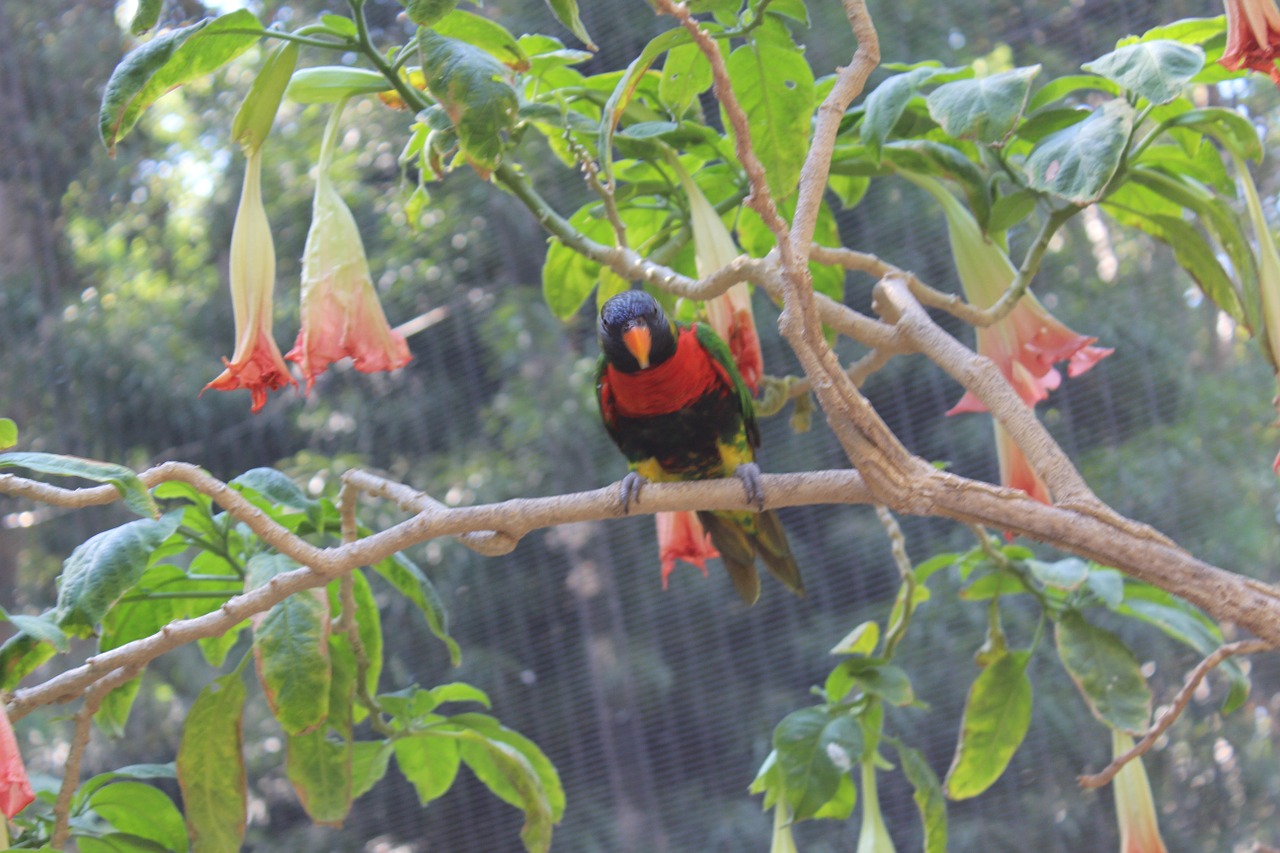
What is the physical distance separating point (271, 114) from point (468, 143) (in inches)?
5.4

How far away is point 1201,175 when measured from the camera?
2.45 feet

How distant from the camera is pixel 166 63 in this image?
0.63 metres

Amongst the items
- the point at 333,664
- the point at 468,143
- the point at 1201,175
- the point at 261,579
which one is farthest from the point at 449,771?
the point at 1201,175

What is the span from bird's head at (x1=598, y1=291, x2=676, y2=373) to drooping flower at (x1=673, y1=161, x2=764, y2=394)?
181 mm

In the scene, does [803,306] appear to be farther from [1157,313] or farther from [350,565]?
[1157,313]

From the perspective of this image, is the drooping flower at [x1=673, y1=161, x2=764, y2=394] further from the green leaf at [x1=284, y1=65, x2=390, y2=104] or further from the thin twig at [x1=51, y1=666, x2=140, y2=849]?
the thin twig at [x1=51, y1=666, x2=140, y2=849]

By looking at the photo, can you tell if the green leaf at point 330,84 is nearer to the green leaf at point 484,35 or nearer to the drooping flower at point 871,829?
the green leaf at point 484,35

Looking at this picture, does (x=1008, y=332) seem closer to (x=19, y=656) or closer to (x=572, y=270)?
(x=572, y=270)

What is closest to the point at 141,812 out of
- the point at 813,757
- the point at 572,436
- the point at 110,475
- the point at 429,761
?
the point at 429,761

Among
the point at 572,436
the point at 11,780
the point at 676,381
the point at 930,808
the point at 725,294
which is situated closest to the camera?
the point at 11,780

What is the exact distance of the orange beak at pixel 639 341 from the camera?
913 mm

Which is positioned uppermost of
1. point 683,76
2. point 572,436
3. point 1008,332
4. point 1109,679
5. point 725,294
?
point 683,76

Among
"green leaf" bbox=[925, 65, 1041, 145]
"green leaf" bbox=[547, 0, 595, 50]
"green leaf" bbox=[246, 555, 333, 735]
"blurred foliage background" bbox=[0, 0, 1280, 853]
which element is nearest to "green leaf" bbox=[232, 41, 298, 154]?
"green leaf" bbox=[547, 0, 595, 50]

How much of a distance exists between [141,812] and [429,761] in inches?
8.2
